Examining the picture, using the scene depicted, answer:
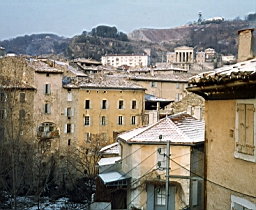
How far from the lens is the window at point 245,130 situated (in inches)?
253

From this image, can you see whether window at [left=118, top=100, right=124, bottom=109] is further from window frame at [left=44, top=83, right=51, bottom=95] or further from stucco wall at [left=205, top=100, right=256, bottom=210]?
stucco wall at [left=205, top=100, right=256, bottom=210]

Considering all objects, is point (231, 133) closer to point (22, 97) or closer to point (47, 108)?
point (22, 97)

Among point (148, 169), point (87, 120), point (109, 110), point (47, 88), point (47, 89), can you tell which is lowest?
point (148, 169)

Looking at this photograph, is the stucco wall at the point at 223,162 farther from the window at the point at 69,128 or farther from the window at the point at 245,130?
the window at the point at 69,128

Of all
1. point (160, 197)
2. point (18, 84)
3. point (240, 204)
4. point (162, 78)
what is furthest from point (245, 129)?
point (162, 78)

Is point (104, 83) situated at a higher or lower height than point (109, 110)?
higher

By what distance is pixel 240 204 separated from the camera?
22.4ft

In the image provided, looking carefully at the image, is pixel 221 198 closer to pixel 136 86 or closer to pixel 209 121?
pixel 209 121

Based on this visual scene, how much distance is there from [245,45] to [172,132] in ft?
41.1

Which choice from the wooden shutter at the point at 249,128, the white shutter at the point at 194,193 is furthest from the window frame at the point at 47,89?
the wooden shutter at the point at 249,128

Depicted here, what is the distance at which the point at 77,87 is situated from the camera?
4678cm

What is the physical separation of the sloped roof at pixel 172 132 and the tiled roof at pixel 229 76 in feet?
37.4

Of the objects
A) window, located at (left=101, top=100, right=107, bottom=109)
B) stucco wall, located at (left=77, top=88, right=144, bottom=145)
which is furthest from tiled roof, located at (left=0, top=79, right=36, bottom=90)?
window, located at (left=101, top=100, right=107, bottom=109)

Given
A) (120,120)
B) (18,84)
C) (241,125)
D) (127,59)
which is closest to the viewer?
(241,125)
